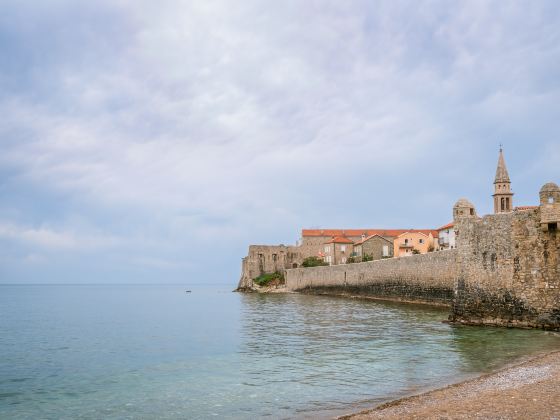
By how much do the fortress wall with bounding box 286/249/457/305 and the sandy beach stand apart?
11.3 metres

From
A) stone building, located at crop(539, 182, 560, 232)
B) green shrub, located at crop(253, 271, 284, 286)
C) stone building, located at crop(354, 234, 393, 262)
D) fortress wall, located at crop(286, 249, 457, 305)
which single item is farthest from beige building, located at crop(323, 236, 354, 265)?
stone building, located at crop(539, 182, 560, 232)

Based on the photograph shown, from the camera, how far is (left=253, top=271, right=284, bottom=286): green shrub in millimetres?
87750

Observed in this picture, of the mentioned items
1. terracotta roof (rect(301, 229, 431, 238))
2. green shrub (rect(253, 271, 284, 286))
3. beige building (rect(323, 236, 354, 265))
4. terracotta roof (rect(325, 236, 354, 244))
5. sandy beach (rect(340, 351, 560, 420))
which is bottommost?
green shrub (rect(253, 271, 284, 286))

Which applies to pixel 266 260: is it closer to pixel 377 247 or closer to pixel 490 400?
pixel 377 247

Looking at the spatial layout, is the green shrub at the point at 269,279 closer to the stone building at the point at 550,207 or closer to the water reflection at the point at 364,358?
the water reflection at the point at 364,358

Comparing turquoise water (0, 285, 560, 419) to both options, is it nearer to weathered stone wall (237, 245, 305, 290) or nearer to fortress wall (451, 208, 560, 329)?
fortress wall (451, 208, 560, 329)

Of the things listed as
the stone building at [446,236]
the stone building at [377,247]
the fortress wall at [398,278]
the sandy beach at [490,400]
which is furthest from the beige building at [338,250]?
the sandy beach at [490,400]

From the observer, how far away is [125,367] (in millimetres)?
17609

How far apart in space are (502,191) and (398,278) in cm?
2735

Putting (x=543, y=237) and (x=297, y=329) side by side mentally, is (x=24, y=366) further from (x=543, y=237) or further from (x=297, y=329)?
(x=543, y=237)

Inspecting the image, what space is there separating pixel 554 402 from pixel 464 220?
1361 centimetres

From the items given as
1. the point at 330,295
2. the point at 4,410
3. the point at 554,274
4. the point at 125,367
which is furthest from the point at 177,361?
the point at 330,295

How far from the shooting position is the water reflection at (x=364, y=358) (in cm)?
1230

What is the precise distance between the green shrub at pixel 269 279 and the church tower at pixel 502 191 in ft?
128
